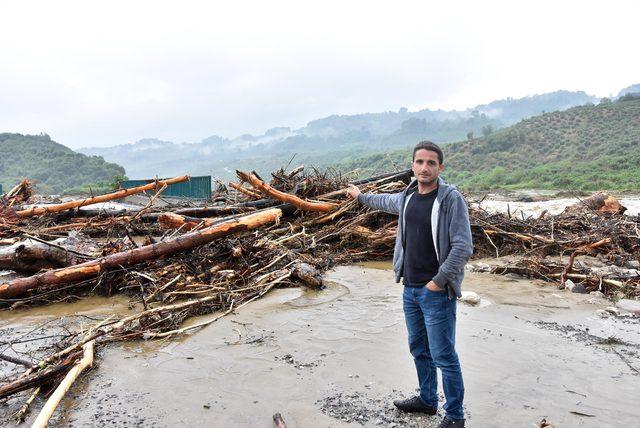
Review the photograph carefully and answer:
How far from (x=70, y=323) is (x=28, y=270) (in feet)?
6.37

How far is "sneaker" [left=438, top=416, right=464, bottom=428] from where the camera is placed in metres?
2.63

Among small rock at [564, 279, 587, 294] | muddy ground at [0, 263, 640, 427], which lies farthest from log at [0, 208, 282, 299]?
small rock at [564, 279, 587, 294]

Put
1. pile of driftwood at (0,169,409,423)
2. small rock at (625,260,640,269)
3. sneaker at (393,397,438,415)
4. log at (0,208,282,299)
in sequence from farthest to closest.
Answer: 1. small rock at (625,260,640,269)
2. log at (0,208,282,299)
3. pile of driftwood at (0,169,409,423)
4. sneaker at (393,397,438,415)

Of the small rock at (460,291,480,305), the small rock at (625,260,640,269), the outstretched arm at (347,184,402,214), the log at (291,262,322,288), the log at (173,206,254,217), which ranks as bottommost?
the small rock at (625,260,640,269)

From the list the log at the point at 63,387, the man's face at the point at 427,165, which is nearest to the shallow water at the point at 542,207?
the man's face at the point at 427,165

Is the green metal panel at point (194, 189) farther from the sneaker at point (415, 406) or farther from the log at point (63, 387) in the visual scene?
the sneaker at point (415, 406)

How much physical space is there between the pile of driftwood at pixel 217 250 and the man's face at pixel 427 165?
8.84 ft

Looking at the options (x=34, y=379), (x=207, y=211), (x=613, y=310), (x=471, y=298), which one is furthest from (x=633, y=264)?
(x=34, y=379)

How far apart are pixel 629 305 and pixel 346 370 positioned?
3839 mm

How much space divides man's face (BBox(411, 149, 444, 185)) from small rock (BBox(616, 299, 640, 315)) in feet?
13.1

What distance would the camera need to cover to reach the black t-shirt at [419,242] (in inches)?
109

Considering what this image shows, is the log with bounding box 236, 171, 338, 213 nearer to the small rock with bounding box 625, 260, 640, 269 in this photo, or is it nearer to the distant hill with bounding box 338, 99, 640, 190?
the small rock with bounding box 625, 260, 640, 269

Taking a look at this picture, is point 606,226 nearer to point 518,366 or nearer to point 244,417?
point 518,366

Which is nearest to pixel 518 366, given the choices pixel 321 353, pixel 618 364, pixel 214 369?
pixel 618 364
